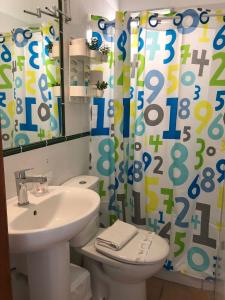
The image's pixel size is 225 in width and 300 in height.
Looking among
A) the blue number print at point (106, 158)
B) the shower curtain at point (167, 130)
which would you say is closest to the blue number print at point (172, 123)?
the shower curtain at point (167, 130)

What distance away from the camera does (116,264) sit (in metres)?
1.53

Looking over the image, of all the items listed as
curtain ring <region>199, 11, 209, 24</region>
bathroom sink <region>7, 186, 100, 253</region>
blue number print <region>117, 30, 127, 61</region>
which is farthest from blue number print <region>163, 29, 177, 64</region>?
bathroom sink <region>7, 186, 100, 253</region>

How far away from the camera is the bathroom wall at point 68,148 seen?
1.38 meters

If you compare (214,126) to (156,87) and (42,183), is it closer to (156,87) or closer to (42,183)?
(156,87)

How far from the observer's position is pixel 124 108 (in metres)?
2.01

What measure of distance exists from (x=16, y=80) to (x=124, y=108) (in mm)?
864

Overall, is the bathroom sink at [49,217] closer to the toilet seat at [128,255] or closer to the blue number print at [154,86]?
the toilet seat at [128,255]

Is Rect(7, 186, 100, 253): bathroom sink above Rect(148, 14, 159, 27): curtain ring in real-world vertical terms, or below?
below

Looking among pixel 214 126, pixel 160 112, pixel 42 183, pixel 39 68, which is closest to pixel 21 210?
pixel 42 183

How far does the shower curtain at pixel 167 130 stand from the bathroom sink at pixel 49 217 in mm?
698

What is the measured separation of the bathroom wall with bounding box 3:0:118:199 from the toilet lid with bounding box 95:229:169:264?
1.85 feet

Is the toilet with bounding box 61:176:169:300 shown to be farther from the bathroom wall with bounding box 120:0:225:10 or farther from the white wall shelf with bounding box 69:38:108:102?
the bathroom wall with bounding box 120:0:225:10

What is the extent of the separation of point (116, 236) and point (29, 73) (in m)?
1.11

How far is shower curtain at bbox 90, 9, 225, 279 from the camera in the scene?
1.80 meters
